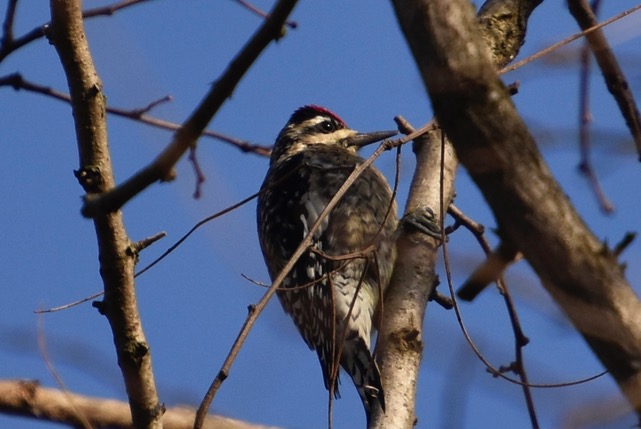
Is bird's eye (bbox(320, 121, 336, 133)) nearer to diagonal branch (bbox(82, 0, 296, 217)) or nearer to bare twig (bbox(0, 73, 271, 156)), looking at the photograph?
bare twig (bbox(0, 73, 271, 156))

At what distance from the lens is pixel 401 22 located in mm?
1754

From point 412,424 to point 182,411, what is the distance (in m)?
1.15

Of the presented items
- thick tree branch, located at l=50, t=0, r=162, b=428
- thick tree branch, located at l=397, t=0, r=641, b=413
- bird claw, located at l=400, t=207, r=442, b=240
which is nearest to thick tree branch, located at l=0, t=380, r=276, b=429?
thick tree branch, located at l=50, t=0, r=162, b=428

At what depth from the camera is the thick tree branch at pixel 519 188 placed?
1585mm

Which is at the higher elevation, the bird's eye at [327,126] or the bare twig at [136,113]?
the bird's eye at [327,126]

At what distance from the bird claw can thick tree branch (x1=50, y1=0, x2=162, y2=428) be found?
6.82 feet

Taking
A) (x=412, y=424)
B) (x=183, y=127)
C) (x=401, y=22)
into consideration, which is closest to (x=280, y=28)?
(x=183, y=127)

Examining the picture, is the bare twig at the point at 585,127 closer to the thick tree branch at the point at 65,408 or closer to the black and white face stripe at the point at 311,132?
the thick tree branch at the point at 65,408

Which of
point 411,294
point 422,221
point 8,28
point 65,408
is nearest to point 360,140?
point 422,221

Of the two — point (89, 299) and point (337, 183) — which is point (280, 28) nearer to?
point (89, 299)

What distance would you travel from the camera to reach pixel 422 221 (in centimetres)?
477

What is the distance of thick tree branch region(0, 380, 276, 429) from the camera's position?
256 cm

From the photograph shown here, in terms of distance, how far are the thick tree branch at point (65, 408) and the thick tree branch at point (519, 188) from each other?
105 centimetres

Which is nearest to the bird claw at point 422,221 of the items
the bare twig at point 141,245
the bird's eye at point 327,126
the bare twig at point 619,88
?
the bare twig at point 619,88
